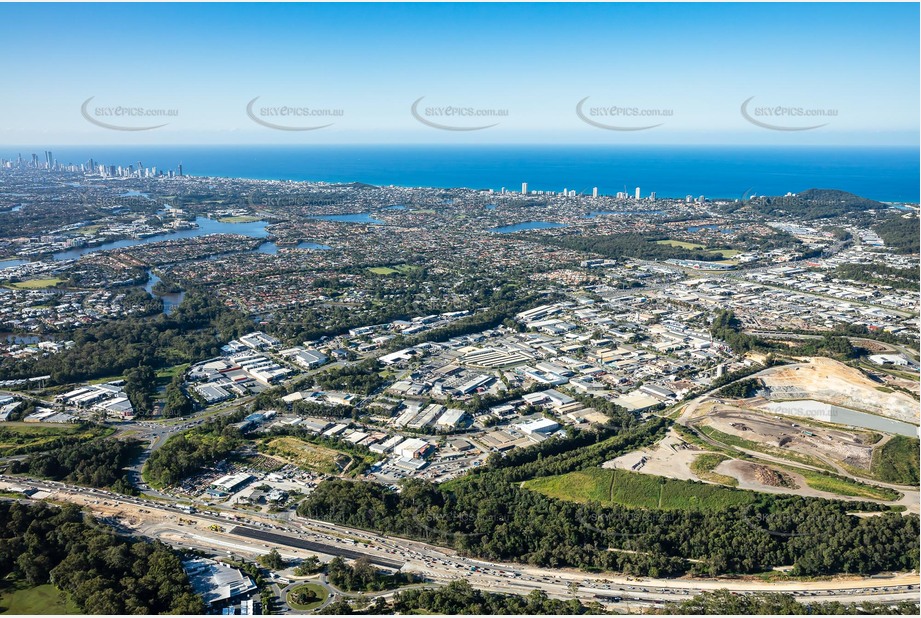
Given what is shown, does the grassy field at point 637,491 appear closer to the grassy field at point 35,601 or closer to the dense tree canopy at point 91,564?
the dense tree canopy at point 91,564

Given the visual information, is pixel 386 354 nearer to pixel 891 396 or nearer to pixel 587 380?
pixel 587 380

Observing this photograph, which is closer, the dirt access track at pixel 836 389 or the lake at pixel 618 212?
the dirt access track at pixel 836 389

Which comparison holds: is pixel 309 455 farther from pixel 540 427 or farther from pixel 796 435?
pixel 796 435

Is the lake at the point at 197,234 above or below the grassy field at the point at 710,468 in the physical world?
above

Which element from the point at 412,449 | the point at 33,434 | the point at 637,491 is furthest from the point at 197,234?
the point at 637,491

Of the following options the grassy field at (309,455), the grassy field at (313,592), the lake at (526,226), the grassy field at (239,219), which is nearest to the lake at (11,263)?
the grassy field at (239,219)

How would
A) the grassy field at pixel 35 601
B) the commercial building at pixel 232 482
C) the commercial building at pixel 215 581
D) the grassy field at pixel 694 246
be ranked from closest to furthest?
the grassy field at pixel 35 601 < the commercial building at pixel 215 581 < the commercial building at pixel 232 482 < the grassy field at pixel 694 246

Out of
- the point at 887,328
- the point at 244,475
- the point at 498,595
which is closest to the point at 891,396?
the point at 887,328
